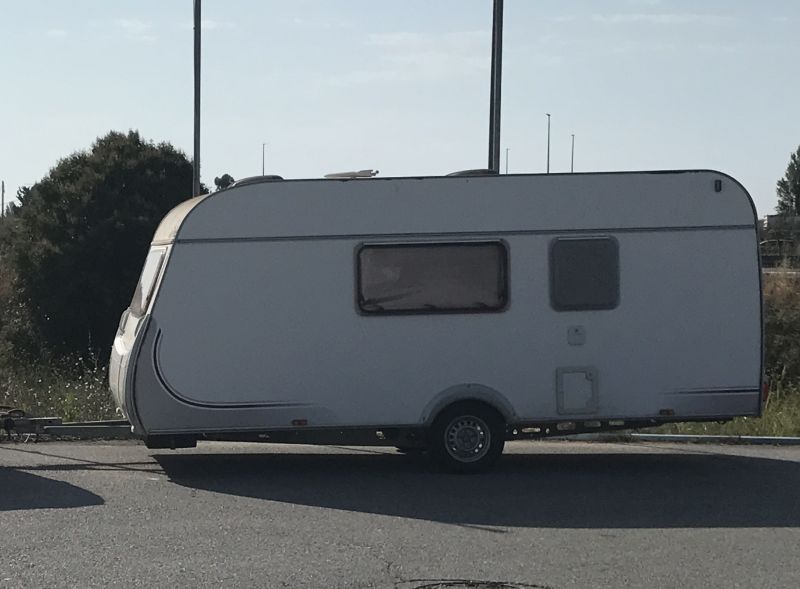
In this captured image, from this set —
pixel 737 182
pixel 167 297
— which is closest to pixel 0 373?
pixel 167 297

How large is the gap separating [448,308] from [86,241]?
18.5 meters

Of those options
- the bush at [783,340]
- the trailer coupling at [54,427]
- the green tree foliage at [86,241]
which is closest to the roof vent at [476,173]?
the trailer coupling at [54,427]

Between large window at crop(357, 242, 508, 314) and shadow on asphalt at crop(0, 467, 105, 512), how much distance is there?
309 centimetres

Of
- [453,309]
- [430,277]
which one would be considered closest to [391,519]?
[453,309]

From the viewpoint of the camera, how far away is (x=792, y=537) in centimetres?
948

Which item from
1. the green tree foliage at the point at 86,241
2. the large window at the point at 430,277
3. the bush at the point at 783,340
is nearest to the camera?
the large window at the point at 430,277

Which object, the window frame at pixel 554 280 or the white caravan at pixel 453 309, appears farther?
the window frame at pixel 554 280

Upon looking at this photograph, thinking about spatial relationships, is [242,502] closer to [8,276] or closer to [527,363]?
[527,363]

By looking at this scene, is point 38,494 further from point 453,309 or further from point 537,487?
→ point 537,487

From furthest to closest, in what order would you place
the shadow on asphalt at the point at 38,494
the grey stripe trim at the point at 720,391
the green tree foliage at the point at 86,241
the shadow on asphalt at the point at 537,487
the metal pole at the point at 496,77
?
the green tree foliage at the point at 86,241
the metal pole at the point at 496,77
the grey stripe trim at the point at 720,391
the shadow on asphalt at the point at 38,494
the shadow on asphalt at the point at 537,487

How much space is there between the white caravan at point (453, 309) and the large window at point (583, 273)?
13 mm

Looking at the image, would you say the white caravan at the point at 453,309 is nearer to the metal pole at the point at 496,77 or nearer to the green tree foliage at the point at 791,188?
the metal pole at the point at 496,77

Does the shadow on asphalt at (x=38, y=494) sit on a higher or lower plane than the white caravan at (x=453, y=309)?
lower

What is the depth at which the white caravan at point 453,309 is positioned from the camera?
12219 mm
